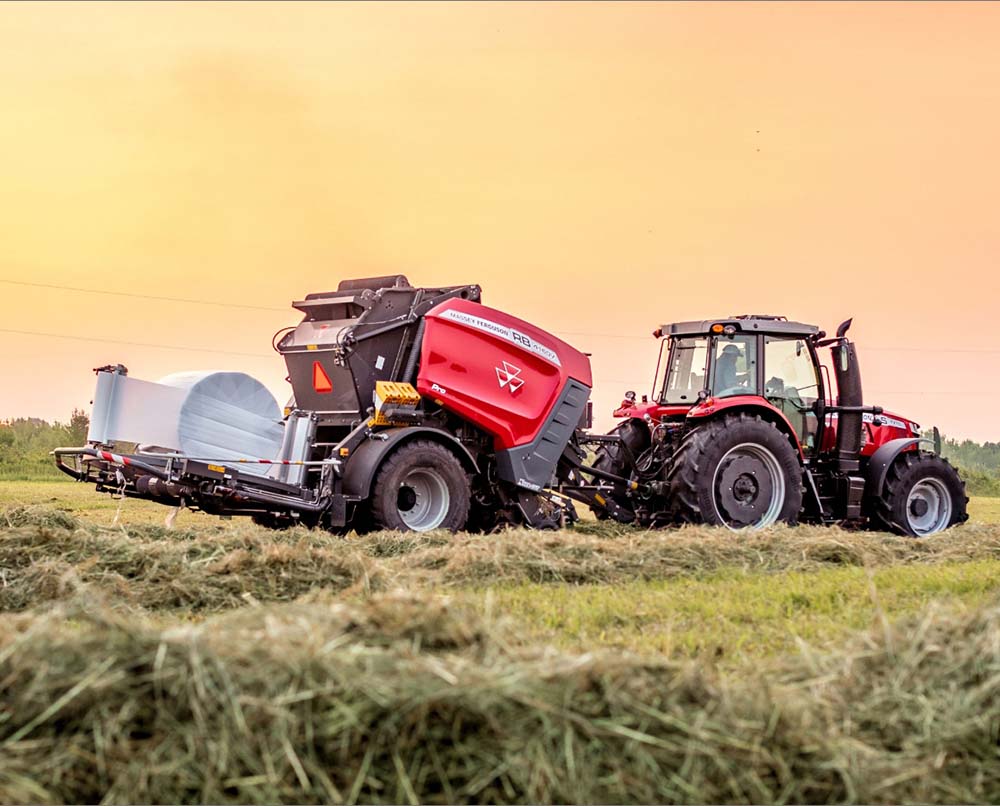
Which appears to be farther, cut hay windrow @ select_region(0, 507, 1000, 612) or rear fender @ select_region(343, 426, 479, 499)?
rear fender @ select_region(343, 426, 479, 499)

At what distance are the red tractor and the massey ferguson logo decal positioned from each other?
4.26 feet

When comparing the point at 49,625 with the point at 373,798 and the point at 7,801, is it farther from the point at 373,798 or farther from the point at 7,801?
the point at 373,798

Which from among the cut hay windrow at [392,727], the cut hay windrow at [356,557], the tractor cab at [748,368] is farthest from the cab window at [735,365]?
the cut hay windrow at [392,727]

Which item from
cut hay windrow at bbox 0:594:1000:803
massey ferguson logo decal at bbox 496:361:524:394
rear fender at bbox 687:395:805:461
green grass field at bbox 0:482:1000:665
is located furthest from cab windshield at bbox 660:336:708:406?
cut hay windrow at bbox 0:594:1000:803

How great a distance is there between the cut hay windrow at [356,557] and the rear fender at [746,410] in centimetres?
166

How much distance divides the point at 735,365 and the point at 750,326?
447 mm

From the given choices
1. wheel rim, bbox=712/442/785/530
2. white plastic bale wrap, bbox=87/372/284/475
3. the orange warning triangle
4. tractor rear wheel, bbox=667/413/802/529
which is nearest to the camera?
white plastic bale wrap, bbox=87/372/284/475

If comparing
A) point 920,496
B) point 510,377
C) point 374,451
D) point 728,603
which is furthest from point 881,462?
point 728,603

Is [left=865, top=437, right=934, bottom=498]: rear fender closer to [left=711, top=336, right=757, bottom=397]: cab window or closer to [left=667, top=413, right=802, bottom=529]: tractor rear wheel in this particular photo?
[left=667, top=413, right=802, bottom=529]: tractor rear wheel

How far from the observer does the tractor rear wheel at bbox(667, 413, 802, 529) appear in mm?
12336

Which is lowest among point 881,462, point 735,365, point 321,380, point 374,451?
point 374,451

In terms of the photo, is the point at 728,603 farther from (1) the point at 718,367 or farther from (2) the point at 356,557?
(1) the point at 718,367

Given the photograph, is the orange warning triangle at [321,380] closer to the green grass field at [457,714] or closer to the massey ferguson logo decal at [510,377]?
the massey ferguson logo decal at [510,377]

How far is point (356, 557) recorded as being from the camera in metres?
8.41
